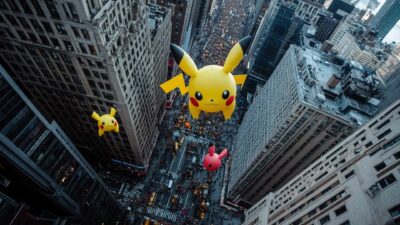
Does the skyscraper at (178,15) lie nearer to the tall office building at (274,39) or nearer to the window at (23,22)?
the tall office building at (274,39)

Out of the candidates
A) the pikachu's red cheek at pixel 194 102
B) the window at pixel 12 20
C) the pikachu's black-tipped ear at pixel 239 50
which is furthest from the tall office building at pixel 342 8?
the window at pixel 12 20

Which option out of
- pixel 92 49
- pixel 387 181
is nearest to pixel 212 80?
pixel 387 181

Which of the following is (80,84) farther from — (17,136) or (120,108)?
(17,136)

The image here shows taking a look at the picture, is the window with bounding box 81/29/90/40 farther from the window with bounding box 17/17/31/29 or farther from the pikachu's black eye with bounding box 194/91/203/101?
the pikachu's black eye with bounding box 194/91/203/101

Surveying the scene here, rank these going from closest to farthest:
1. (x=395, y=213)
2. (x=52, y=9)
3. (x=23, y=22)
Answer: (x=395, y=213)
(x=52, y=9)
(x=23, y=22)

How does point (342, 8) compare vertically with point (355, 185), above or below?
above

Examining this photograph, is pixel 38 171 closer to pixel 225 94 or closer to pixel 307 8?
pixel 225 94

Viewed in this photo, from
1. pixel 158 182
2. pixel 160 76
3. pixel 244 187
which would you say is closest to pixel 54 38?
pixel 160 76

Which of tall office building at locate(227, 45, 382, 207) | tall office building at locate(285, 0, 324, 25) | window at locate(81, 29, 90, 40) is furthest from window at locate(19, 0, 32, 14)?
tall office building at locate(285, 0, 324, 25)
